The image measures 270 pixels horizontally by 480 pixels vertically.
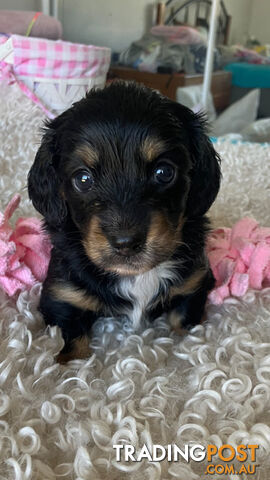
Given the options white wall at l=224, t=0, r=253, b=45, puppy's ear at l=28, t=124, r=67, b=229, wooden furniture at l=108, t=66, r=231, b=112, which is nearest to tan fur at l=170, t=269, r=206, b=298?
puppy's ear at l=28, t=124, r=67, b=229

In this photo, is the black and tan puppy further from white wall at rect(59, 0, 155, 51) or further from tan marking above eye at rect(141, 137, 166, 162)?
white wall at rect(59, 0, 155, 51)

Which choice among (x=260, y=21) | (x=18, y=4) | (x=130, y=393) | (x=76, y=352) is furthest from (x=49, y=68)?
(x=260, y=21)

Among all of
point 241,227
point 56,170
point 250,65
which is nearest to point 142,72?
point 250,65

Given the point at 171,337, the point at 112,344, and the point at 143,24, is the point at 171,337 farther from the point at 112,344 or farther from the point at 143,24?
the point at 143,24

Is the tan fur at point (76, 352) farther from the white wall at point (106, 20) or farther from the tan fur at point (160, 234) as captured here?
the white wall at point (106, 20)

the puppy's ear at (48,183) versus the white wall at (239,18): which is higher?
the puppy's ear at (48,183)

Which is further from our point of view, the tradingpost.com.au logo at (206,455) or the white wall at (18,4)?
the white wall at (18,4)

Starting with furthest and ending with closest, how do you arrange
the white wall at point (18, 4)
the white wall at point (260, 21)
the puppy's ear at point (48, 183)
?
the white wall at point (260, 21), the white wall at point (18, 4), the puppy's ear at point (48, 183)

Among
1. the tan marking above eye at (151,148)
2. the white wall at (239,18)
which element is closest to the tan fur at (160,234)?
the tan marking above eye at (151,148)
